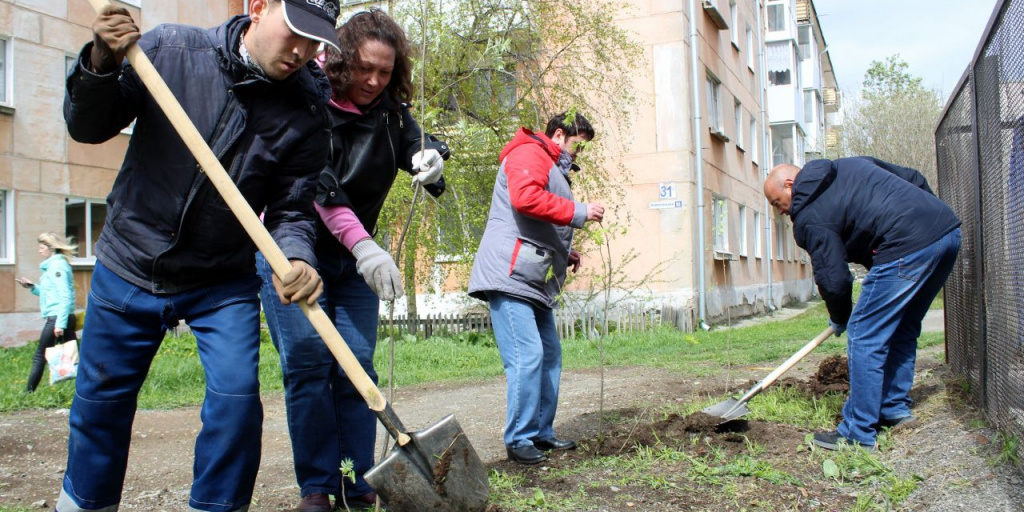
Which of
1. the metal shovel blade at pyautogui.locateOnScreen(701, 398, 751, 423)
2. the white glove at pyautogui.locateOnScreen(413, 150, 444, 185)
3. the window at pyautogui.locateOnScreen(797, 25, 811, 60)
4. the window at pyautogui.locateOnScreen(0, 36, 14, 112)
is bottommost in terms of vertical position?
the metal shovel blade at pyautogui.locateOnScreen(701, 398, 751, 423)

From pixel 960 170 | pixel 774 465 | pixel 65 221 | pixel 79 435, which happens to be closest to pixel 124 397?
pixel 79 435

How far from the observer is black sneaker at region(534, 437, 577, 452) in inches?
167

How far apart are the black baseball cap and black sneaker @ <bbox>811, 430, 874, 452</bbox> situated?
3.07 meters

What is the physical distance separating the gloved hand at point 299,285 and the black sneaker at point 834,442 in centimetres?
275

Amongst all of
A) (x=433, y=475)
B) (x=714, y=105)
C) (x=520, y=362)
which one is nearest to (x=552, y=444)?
(x=520, y=362)

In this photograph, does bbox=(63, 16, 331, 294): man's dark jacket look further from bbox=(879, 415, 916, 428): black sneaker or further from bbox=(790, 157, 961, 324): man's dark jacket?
bbox=(879, 415, 916, 428): black sneaker

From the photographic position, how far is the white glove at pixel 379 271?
2.95 metres

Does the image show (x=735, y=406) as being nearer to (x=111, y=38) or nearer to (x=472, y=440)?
(x=472, y=440)

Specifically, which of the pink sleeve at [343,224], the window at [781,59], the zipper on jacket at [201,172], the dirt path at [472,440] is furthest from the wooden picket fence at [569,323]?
the window at [781,59]

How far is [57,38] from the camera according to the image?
14.0 m

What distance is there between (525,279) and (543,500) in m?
1.23

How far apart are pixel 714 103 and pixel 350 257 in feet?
54.6

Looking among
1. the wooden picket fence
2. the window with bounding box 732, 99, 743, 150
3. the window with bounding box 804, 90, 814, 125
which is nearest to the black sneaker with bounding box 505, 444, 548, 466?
the wooden picket fence

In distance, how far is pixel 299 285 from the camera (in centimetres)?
249
